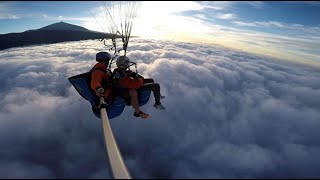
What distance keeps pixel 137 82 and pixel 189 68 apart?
8695cm

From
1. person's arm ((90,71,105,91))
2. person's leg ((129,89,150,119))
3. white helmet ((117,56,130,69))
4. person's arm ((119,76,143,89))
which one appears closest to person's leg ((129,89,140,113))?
person's leg ((129,89,150,119))

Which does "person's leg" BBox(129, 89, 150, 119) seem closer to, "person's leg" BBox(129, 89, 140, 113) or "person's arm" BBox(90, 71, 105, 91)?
"person's leg" BBox(129, 89, 140, 113)

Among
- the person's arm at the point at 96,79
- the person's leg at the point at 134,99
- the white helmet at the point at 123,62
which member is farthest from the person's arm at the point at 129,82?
the person's arm at the point at 96,79

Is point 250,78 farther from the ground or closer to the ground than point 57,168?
farther from the ground

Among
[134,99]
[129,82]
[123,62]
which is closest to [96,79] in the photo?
[123,62]

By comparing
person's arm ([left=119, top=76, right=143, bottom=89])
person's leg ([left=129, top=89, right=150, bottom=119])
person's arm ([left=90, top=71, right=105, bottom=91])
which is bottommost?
person's leg ([left=129, top=89, right=150, bottom=119])

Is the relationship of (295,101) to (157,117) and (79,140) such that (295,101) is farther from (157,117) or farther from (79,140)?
(79,140)

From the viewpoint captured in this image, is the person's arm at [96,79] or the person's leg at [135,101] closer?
the person's arm at [96,79]

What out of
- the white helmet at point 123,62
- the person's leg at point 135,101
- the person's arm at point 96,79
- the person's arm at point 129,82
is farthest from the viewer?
the person's leg at point 135,101

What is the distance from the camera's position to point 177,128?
88625 mm

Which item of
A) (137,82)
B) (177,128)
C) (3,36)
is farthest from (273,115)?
(3,36)

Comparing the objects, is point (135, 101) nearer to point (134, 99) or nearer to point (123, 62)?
point (134, 99)

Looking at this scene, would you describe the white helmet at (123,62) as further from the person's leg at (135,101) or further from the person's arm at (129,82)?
the person's leg at (135,101)

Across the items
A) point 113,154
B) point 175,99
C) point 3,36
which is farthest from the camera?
point 3,36
